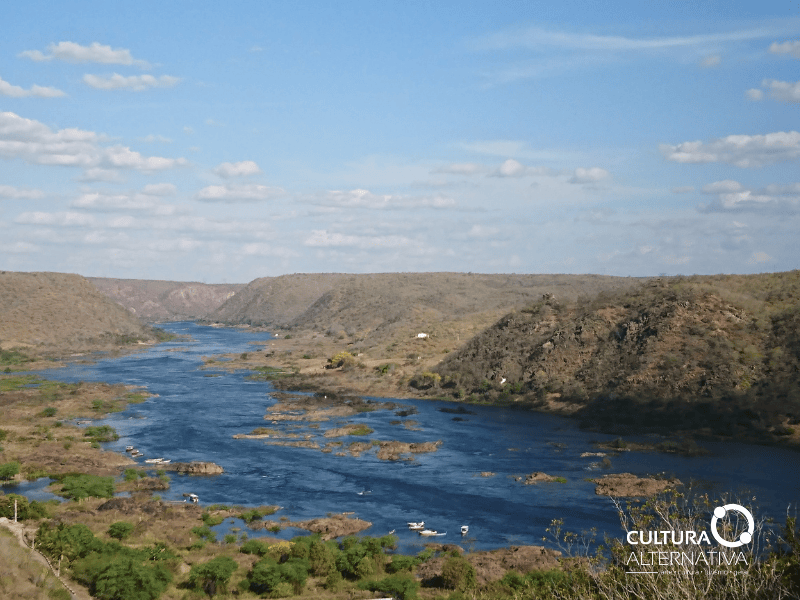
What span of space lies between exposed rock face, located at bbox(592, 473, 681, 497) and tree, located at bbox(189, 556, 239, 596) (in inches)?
1087

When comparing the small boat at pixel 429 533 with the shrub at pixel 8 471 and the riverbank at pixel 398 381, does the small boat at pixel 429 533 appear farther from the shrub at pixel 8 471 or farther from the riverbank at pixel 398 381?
the shrub at pixel 8 471

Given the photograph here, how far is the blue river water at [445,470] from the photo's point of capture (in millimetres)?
48531

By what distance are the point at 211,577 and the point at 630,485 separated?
102 feet

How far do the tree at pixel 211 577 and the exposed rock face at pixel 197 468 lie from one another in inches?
914

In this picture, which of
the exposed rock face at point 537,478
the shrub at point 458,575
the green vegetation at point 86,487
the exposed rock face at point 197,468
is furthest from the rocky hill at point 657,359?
the green vegetation at point 86,487

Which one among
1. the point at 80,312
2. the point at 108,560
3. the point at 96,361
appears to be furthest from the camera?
the point at 80,312

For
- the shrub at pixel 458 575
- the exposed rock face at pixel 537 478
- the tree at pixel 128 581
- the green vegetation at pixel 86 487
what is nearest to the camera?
the tree at pixel 128 581

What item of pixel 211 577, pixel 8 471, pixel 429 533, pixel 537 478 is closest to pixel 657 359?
pixel 537 478

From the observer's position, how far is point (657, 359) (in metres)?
85.7

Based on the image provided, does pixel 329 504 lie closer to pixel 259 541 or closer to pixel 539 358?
pixel 259 541

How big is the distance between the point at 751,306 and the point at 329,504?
5980 cm

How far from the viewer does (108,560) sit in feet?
122

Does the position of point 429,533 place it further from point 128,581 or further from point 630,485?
point 128,581

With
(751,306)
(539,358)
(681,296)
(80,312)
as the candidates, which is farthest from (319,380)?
(80,312)
